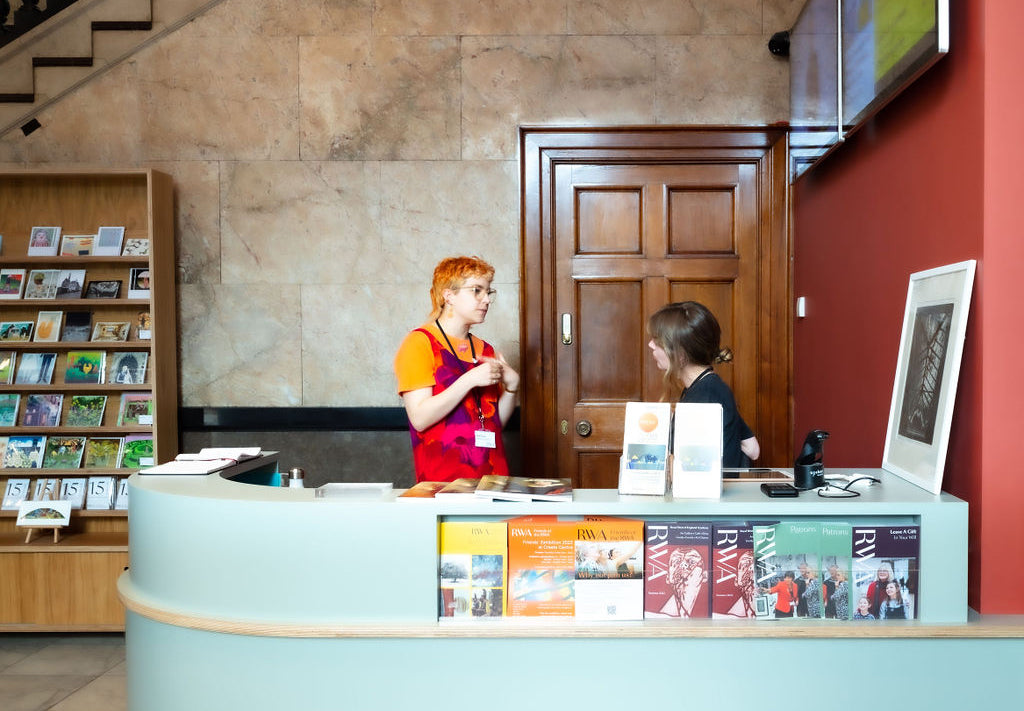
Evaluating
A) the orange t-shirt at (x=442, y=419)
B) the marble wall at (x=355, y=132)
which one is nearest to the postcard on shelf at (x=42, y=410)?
the marble wall at (x=355, y=132)

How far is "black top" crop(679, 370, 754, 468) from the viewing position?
2.83 meters

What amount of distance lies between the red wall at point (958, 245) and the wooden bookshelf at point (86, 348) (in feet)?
10.8

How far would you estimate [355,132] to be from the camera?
14.9 feet

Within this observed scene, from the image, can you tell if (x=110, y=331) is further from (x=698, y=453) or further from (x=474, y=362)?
(x=698, y=453)

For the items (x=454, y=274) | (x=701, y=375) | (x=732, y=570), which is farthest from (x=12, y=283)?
(x=732, y=570)

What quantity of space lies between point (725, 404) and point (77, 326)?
3519 mm

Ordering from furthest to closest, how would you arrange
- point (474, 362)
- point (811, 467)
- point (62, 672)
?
1. point (62, 672)
2. point (474, 362)
3. point (811, 467)

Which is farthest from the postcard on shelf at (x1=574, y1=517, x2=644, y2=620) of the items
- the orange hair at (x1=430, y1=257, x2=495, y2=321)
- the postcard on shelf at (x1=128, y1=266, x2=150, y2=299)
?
the postcard on shelf at (x1=128, y1=266, x2=150, y2=299)

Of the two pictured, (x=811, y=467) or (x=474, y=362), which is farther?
(x=474, y=362)

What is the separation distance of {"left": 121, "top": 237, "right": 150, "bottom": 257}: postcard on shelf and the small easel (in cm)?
128

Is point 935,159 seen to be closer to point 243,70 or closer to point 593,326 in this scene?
point 593,326

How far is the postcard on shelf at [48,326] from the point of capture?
180 inches

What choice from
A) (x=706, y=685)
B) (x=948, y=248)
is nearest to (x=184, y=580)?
(x=706, y=685)

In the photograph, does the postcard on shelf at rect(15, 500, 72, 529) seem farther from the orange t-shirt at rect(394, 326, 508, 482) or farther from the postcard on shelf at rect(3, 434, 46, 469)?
the orange t-shirt at rect(394, 326, 508, 482)
